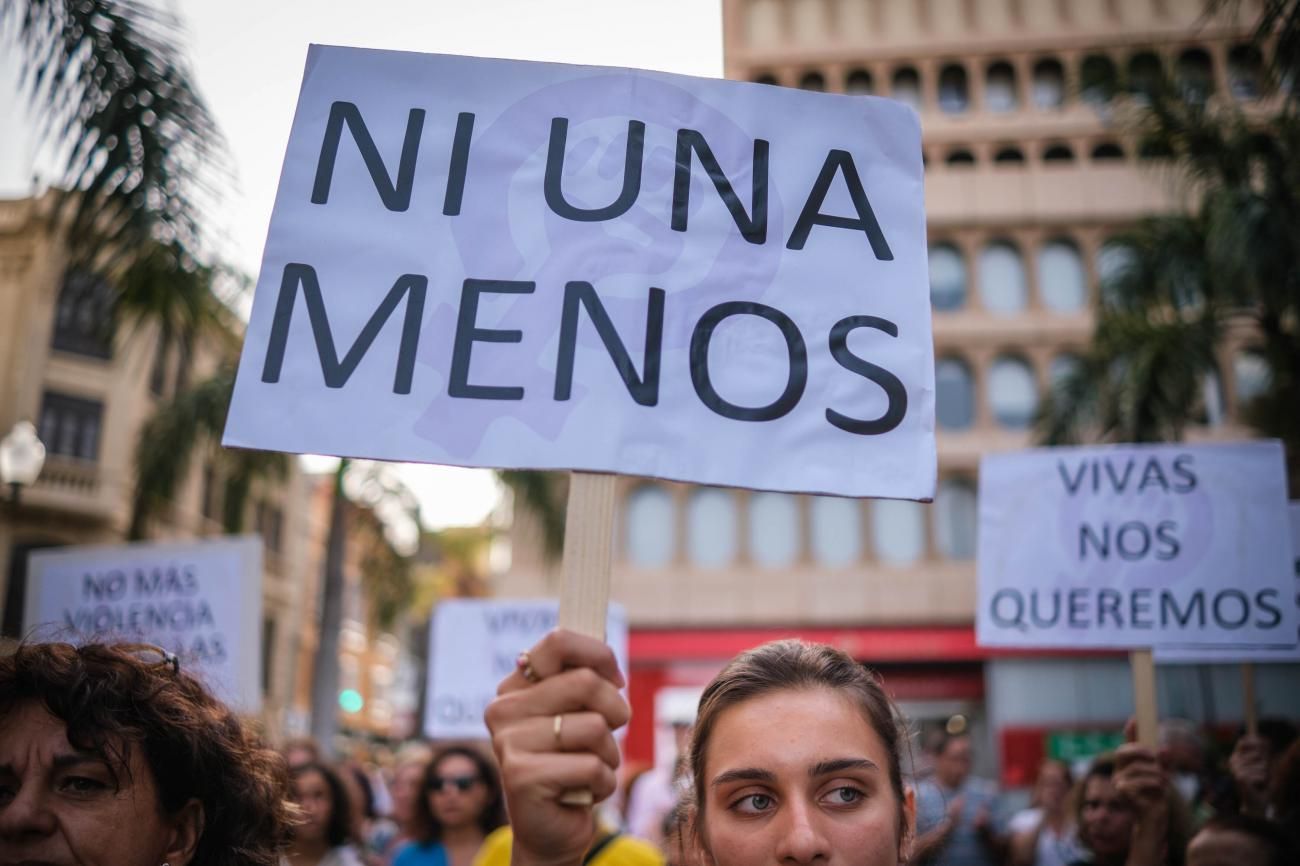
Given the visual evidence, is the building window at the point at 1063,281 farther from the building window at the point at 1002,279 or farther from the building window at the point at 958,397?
the building window at the point at 958,397

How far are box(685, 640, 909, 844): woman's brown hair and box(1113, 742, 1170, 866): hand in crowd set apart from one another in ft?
4.20

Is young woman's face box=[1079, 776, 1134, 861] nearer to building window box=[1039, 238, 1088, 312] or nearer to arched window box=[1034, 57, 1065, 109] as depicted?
building window box=[1039, 238, 1088, 312]

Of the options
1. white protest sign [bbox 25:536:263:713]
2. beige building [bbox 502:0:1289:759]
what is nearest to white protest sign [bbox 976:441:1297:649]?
white protest sign [bbox 25:536:263:713]

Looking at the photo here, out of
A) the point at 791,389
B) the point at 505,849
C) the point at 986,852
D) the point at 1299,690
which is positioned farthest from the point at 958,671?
the point at 791,389

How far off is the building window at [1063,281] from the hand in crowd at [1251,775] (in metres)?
23.7

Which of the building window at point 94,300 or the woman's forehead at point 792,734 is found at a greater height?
the building window at point 94,300

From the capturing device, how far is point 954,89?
93.0 ft

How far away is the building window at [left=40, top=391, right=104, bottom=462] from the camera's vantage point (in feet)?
79.1

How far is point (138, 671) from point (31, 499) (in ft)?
78.5

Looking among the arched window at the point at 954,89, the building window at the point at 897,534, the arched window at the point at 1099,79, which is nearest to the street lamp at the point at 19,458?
the arched window at the point at 1099,79

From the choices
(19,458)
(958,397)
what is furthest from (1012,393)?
(19,458)

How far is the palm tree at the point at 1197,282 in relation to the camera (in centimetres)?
884

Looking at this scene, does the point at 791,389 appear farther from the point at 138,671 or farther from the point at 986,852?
the point at 986,852

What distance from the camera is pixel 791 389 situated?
6.64 ft
